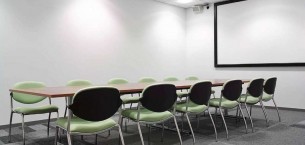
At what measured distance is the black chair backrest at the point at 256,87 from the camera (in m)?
3.58

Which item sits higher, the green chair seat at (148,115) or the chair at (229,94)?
the chair at (229,94)

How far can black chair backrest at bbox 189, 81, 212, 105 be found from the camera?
2.90 meters

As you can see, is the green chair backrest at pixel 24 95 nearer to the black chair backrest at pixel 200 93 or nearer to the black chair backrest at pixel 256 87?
the black chair backrest at pixel 200 93

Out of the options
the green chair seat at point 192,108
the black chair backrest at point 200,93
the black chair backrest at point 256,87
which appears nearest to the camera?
the black chair backrest at point 200,93

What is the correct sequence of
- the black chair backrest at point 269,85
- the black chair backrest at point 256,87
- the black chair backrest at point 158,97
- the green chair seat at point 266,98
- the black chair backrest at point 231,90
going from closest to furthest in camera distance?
1. the black chair backrest at point 158,97
2. the black chair backrest at point 231,90
3. the black chair backrest at point 256,87
4. the black chair backrest at point 269,85
5. the green chair seat at point 266,98

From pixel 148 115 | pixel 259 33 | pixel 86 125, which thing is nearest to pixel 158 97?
pixel 148 115

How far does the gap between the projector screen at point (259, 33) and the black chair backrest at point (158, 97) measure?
3.82 m

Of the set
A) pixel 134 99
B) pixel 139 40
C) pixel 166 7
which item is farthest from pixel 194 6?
pixel 134 99

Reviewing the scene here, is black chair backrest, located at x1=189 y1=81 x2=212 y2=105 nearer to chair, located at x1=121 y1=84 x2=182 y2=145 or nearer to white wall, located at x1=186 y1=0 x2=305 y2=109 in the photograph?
chair, located at x1=121 y1=84 x2=182 y2=145

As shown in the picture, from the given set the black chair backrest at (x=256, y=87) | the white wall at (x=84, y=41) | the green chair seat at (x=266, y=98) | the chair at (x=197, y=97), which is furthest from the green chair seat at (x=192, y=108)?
the white wall at (x=84, y=41)

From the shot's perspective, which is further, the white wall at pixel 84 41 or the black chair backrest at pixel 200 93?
the white wall at pixel 84 41

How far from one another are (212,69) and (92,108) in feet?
16.8

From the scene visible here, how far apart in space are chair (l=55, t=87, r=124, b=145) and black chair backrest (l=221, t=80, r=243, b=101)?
1622mm

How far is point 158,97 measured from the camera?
253 centimetres
